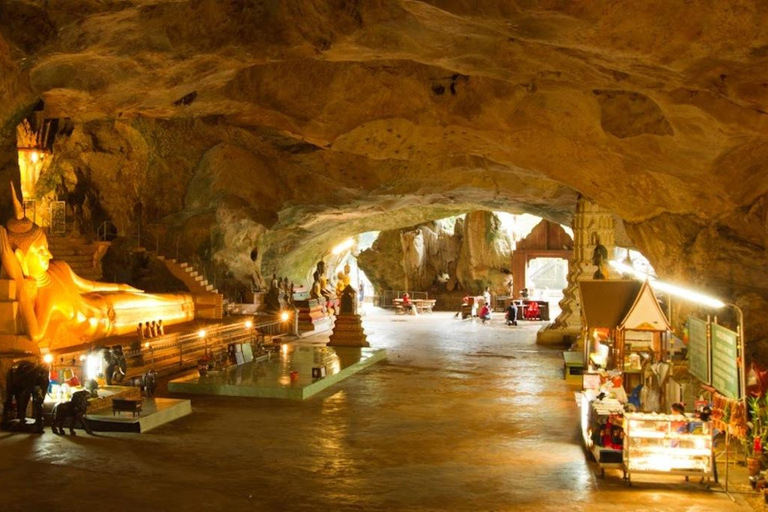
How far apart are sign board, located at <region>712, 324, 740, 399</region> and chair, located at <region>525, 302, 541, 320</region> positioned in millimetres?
20262

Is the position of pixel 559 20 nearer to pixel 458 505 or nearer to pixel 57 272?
pixel 458 505

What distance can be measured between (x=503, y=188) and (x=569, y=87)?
36.0ft

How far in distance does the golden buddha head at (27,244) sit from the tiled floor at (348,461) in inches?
150

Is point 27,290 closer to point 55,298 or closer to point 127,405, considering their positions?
point 55,298

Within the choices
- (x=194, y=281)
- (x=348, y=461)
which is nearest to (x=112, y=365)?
(x=348, y=461)

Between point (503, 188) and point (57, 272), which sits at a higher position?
point (503, 188)

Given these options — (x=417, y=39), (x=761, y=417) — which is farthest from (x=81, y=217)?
(x=761, y=417)

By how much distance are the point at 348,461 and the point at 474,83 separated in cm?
745

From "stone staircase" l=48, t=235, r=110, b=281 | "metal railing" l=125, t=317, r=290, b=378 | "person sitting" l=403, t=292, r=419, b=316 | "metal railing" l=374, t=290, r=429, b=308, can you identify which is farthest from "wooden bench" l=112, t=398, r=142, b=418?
"metal railing" l=374, t=290, r=429, b=308

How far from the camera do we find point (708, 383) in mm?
8781

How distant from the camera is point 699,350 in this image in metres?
9.27

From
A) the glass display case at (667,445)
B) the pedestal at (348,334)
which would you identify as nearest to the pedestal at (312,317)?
the pedestal at (348,334)

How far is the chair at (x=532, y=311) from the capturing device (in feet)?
94.4

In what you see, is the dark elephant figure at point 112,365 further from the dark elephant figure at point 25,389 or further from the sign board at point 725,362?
the sign board at point 725,362
